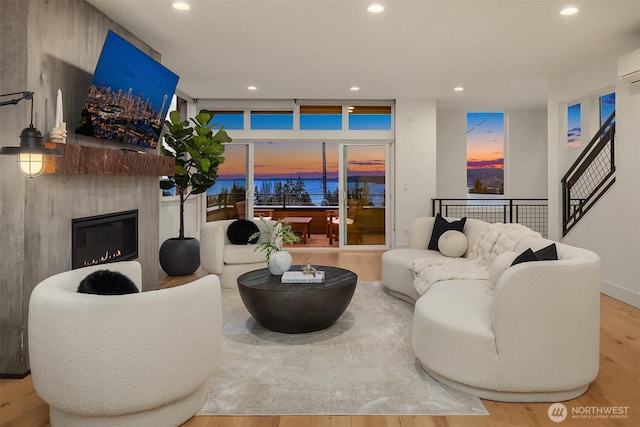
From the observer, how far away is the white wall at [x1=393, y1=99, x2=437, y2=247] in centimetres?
771

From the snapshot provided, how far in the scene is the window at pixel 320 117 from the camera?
26.1 ft

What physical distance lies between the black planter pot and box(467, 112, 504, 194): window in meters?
5.85

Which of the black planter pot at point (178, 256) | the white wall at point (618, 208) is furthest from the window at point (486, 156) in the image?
the black planter pot at point (178, 256)

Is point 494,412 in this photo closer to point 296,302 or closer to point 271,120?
point 296,302

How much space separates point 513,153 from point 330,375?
7596 millimetres

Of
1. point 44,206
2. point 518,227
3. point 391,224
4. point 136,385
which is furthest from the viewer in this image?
point 391,224

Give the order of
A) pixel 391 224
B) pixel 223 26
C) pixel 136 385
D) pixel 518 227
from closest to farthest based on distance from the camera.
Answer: pixel 136 385, pixel 518 227, pixel 223 26, pixel 391 224

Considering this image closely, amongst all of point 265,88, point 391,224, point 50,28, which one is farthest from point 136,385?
point 391,224

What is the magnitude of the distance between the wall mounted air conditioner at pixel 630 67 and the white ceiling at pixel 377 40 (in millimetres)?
271

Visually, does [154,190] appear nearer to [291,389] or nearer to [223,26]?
[223,26]

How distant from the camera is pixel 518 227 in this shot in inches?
144

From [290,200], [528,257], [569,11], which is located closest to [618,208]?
[569,11]

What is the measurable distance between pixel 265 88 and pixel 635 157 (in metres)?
4.91

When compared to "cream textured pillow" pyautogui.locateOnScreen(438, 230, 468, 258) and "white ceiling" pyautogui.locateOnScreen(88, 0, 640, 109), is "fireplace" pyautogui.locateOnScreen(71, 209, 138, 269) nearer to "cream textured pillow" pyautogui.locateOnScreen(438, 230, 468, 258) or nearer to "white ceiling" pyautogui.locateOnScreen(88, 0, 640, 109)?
"white ceiling" pyautogui.locateOnScreen(88, 0, 640, 109)
